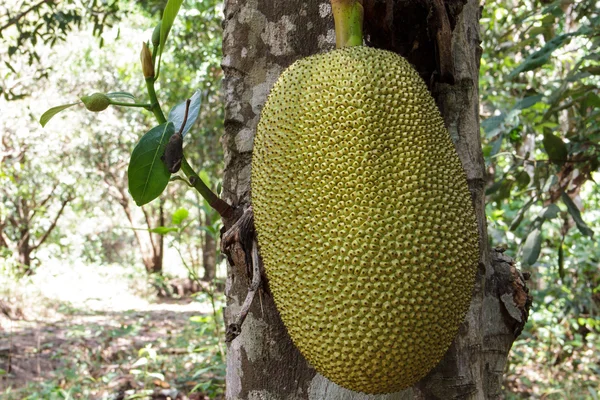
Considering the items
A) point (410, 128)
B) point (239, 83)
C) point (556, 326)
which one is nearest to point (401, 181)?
point (410, 128)

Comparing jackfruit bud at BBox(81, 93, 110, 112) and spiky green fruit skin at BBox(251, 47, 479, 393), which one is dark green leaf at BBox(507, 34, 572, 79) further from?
jackfruit bud at BBox(81, 93, 110, 112)

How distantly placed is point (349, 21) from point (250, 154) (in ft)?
0.88

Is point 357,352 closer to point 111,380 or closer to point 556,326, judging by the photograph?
point 111,380

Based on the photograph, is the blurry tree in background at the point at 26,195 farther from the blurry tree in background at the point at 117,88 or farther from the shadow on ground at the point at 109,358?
the shadow on ground at the point at 109,358

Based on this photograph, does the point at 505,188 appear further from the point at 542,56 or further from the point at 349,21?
the point at 349,21

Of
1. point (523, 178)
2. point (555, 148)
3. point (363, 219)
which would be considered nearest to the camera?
point (363, 219)

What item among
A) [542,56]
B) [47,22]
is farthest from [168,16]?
[47,22]

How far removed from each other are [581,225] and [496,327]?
3.22 feet

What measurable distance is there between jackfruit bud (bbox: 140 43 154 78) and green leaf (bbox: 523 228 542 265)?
1.45 metres

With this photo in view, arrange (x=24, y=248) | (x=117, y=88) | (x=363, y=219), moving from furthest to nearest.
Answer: (x=24, y=248) → (x=117, y=88) → (x=363, y=219)

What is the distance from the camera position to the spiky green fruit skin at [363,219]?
26.2 inches

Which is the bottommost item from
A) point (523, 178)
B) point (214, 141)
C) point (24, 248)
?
point (24, 248)

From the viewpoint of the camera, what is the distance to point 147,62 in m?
0.84

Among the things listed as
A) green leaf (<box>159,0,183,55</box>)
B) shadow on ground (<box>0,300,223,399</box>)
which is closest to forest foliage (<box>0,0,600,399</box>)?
green leaf (<box>159,0,183,55</box>)
